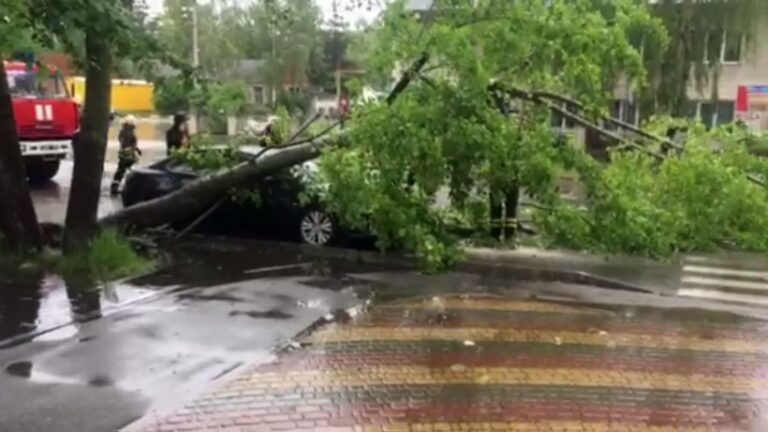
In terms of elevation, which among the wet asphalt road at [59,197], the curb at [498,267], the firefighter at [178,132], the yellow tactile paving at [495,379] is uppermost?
the firefighter at [178,132]

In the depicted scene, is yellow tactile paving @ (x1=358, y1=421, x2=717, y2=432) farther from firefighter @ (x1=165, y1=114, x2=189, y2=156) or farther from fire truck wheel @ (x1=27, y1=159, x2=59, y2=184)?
fire truck wheel @ (x1=27, y1=159, x2=59, y2=184)

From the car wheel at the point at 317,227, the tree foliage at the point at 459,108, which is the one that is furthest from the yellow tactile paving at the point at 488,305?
the car wheel at the point at 317,227

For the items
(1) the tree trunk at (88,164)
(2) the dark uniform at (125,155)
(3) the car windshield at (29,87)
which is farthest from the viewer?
(3) the car windshield at (29,87)

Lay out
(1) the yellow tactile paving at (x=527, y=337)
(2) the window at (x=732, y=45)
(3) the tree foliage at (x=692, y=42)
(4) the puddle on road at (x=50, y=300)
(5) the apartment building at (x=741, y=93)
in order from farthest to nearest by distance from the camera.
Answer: (5) the apartment building at (x=741, y=93) < (2) the window at (x=732, y=45) < (3) the tree foliage at (x=692, y=42) < (4) the puddle on road at (x=50, y=300) < (1) the yellow tactile paving at (x=527, y=337)

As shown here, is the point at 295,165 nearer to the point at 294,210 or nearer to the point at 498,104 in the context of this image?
the point at 294,210

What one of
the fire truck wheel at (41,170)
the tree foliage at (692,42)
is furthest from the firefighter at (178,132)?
the tree foliage at (692,42)

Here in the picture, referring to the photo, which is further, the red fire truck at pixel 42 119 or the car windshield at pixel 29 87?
the red fire truck at pixel 42 119

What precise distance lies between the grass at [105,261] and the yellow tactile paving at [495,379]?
14.1 ft

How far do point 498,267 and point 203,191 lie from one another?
4384 millimetres

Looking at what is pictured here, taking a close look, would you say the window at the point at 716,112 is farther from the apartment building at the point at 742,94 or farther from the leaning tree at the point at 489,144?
the leaning tree at the point at 489,144

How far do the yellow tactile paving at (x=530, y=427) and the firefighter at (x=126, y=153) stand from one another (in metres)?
14.2

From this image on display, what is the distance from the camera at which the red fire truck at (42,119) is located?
788 inches

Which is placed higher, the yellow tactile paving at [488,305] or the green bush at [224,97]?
the green bush at [224,97]

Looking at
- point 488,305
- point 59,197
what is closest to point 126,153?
point 59,197
